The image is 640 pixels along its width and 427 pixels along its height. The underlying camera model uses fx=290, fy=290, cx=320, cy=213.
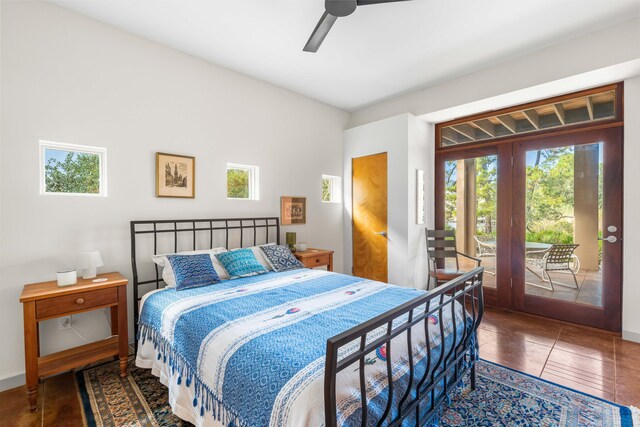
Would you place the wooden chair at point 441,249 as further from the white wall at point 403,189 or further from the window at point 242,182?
the window at point 242,182

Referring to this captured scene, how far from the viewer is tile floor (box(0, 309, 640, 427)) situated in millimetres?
1964

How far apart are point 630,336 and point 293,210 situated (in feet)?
12.7

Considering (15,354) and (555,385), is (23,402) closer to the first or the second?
(15,354)

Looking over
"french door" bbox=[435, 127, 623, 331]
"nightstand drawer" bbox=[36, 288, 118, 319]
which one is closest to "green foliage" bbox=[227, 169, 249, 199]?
"nightstand drawer" bbox=[36, 288, 118, 319]

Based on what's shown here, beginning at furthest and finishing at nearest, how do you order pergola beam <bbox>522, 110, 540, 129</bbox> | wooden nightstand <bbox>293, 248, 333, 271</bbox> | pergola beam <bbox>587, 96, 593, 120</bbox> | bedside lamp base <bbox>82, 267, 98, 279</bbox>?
wooden nightstand <bbox>293, 248, 333, 271</bbox>, pergola beam <bbox>522, 110, 540, 129</bbox>, pergola beam <bbox>587, 96, 593, 120</bbox>, bedside lamp base <bbox>82, 267, 98, 279</bbox>

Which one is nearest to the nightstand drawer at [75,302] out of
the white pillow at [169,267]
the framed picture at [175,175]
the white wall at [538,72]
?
the white pillow at [169,267]

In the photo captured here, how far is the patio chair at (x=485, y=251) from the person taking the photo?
386 centimetres

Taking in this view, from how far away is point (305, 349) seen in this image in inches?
54.0

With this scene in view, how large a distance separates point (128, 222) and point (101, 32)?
173 cm

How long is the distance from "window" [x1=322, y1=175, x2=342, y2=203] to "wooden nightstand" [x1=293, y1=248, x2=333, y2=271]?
1.12 meters

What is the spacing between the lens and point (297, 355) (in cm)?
132

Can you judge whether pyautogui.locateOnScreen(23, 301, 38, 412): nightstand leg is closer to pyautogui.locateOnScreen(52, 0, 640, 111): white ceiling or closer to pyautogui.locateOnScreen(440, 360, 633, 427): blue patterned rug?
pyautogui.locateOnScreen(52, 0, 640, 111): white ceiling

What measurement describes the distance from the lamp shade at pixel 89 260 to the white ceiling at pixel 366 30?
2.06 metres

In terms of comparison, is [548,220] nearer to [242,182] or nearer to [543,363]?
[543,363]
